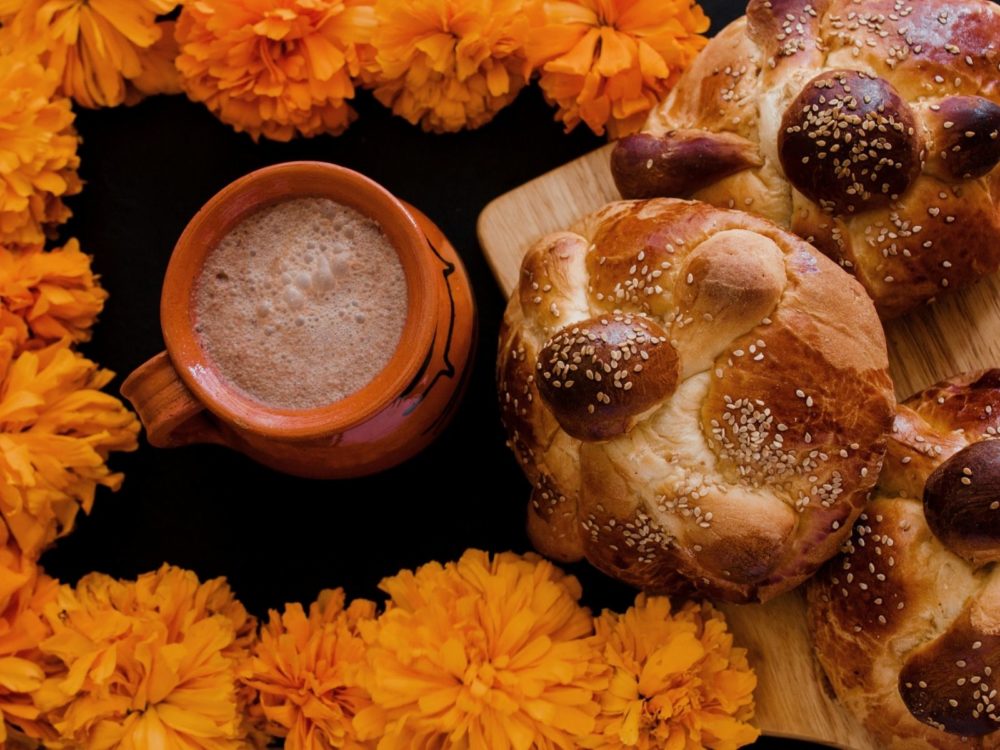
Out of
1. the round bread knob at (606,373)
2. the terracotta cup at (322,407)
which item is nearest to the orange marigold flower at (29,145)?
the terracotta cup at (322,407)

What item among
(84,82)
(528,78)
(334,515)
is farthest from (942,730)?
(84,82)

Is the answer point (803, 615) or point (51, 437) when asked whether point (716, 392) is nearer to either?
point (803, 615)

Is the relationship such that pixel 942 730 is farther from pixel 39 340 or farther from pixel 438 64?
pixel 39 340

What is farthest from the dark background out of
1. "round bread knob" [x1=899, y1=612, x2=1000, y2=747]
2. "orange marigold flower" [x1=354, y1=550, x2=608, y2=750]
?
A: "round bread knob" [x1=899, y1=612, x2=1000, y2=747]

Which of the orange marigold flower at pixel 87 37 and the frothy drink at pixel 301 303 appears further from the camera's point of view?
the orange marigold flower at pixel 87 37

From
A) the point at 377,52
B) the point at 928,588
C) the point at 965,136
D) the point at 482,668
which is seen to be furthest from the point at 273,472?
the point at 965,136

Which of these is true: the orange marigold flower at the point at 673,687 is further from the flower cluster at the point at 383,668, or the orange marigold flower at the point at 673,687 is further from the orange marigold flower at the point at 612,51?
the orange marigold flower at the point at 612,51
